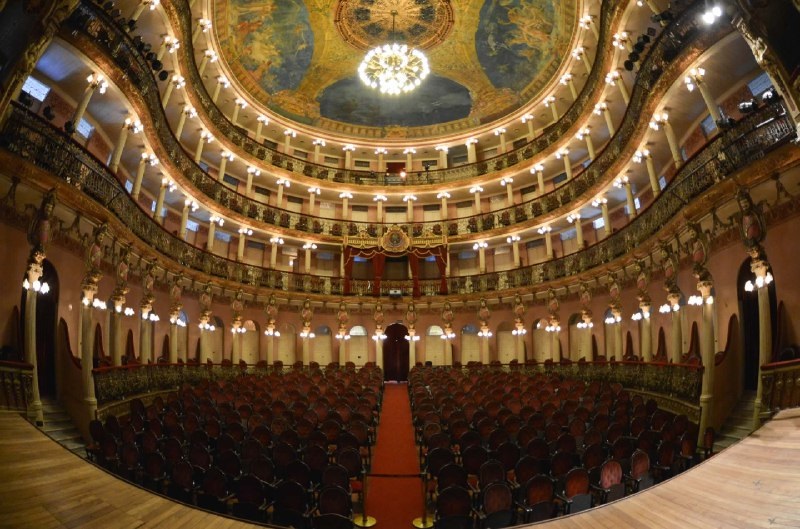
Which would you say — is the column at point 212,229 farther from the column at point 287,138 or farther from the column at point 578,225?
the column at point 578,225

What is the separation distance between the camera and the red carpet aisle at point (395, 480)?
24.9ft

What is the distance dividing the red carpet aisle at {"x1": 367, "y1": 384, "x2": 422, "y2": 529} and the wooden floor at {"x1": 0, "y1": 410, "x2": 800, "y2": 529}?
249 centimetres

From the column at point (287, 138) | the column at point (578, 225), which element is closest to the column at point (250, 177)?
the column at point (287, 138)

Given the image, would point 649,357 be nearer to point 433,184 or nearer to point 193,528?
point 193,528

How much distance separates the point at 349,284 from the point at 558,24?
21871 mm

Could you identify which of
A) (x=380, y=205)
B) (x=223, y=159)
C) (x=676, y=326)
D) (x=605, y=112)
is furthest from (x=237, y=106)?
(x=676, y=326)

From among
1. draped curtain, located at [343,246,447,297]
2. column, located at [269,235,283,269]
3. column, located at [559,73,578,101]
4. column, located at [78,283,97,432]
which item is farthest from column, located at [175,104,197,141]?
column, located at [559,73,578,101]

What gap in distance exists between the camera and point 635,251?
19.8 m

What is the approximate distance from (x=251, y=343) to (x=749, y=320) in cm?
2736

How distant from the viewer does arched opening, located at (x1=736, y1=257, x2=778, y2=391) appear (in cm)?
1395

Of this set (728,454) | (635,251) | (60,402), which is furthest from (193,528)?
(635,251)

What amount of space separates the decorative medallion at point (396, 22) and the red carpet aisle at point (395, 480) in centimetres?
2664

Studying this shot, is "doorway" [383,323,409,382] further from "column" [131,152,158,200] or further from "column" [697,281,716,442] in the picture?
"column" [697,281,716,442]

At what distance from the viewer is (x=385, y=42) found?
33.3 meters
